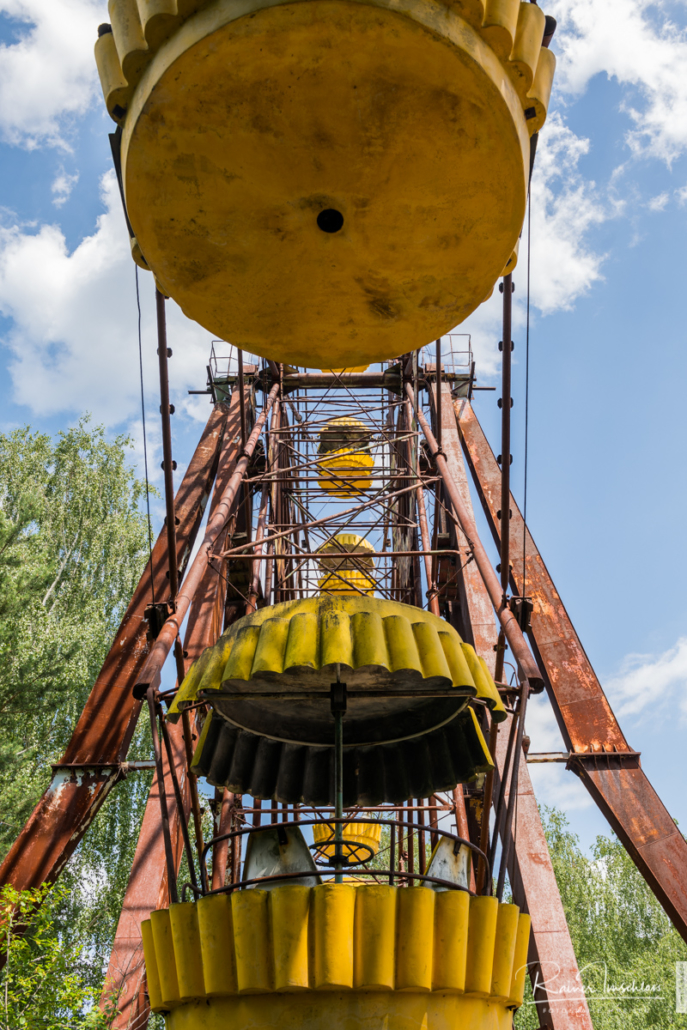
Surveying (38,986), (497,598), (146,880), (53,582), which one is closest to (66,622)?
(53,582)

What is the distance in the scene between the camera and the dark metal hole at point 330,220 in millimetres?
4629

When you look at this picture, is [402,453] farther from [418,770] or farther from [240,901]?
[240,901]

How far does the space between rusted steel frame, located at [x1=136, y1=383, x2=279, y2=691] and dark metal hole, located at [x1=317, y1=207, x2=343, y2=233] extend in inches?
117

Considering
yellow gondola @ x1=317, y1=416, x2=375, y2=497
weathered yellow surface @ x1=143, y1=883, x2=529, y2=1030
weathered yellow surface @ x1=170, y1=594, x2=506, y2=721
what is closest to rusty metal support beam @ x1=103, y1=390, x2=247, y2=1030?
weathered yellow surface @ x1=170, y1=594, x2=506, y2=721

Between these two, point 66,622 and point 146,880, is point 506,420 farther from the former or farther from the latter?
point 66,622

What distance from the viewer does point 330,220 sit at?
4668 mm

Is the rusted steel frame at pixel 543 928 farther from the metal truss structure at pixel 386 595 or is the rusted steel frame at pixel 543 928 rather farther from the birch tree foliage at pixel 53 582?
the birch tree foliage at pixel 53 582

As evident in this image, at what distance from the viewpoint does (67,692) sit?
18.9 meters

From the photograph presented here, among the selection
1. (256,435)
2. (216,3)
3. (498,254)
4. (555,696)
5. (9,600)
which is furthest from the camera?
(9,600)

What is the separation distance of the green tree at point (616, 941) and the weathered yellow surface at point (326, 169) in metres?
18.1

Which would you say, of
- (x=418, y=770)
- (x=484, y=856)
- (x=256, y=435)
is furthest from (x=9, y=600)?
(x=484, y=856)

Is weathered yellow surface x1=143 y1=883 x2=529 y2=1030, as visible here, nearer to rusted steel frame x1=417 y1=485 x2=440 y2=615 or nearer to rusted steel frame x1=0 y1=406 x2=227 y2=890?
rusted steel frame x1=0 y1=406 x2=227 y2=890

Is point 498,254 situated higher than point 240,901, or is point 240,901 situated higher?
point 498,254

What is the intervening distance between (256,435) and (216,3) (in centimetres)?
957
